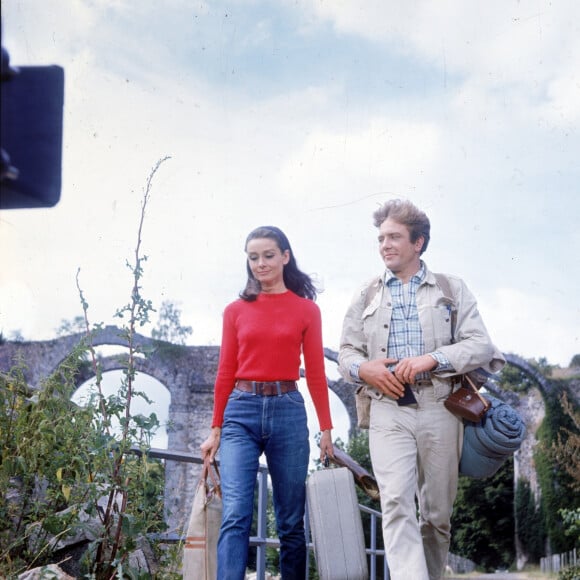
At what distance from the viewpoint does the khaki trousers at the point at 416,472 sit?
3.45 m

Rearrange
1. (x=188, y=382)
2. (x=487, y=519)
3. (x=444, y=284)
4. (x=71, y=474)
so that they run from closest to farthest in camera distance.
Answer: (x=71, y=474) < (x=444, y=284) < (x=188, y=382) < (x=487, y=519)

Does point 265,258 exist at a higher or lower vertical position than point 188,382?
lower

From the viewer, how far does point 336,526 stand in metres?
3.62

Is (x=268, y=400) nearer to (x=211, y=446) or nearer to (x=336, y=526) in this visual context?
(x=211, y=446)

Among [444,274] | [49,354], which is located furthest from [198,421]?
[444,274]

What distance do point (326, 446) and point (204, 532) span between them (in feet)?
2.09

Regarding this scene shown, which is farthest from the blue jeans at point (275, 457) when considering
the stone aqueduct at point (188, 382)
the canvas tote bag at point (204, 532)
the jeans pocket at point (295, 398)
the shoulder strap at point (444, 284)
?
the stone aqueduct at point (188, 382)

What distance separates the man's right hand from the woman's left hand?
0.95 feet

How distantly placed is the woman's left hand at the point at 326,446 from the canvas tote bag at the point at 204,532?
471 millimetres

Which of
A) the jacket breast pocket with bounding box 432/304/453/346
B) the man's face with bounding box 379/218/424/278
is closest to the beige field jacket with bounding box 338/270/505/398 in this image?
the jacket breast pocket with bounding box 432/304/453/346

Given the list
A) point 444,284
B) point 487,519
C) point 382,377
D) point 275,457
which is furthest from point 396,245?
point 487,519

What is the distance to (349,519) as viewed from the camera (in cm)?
364

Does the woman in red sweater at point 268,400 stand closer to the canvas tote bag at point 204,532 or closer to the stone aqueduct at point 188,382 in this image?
the canvas tote bag at point 204,532

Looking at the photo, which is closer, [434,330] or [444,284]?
[434,330]
